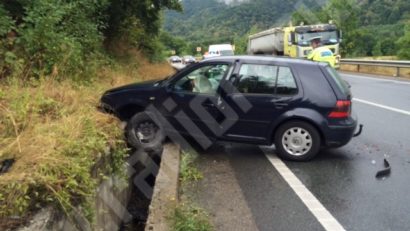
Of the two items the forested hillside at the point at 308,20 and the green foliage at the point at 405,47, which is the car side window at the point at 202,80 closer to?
the green foliage at the point at 405,47

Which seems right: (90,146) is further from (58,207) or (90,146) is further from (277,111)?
(277,111)

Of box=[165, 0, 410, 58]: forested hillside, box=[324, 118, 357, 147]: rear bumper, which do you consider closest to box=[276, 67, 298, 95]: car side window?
box=[324, 118, 357, 147]: rear bumper

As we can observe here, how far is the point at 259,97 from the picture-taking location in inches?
277

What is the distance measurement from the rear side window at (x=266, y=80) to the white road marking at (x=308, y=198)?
1116 mm

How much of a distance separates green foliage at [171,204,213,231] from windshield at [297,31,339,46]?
21625mm

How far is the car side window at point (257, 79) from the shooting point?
7.05 meters

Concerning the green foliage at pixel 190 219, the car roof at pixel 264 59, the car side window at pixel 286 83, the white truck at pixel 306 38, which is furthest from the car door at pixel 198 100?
the white truck at pixel 306 38

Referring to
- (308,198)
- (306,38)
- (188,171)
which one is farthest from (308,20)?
(308,198)

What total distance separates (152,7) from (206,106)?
10.8 metres

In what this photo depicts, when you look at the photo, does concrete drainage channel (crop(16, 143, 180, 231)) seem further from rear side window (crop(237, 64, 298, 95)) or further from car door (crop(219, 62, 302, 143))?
rear side window (crop(237, 64, 298, 95))

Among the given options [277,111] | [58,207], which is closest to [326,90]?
[277,111]

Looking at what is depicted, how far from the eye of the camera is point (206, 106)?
23.7 feet

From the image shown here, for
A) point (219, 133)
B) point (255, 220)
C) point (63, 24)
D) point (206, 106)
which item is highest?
point (63, 24)

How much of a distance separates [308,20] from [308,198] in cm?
6262
